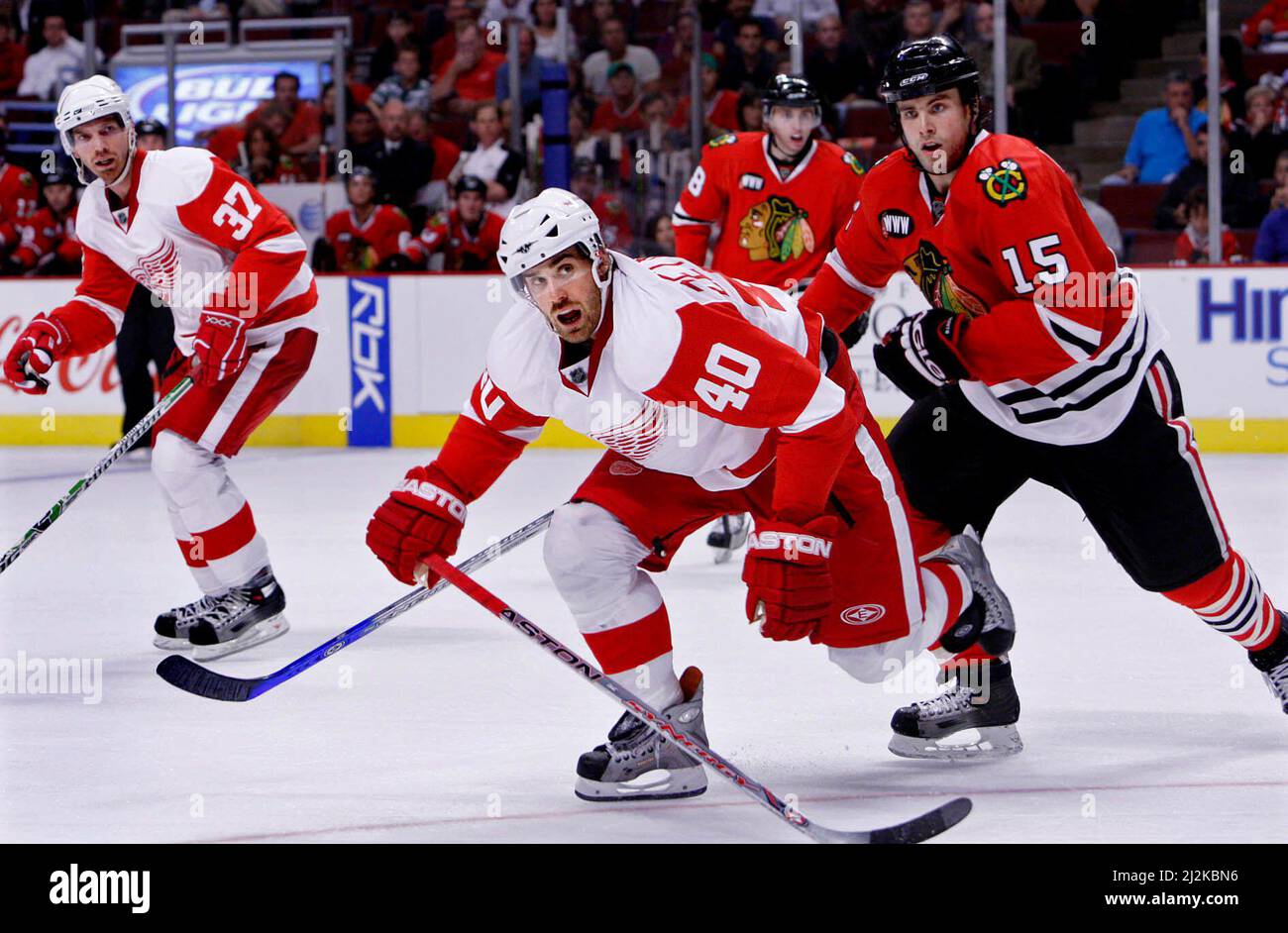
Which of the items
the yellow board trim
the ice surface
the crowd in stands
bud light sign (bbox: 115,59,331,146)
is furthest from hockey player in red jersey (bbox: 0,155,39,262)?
the ice surface

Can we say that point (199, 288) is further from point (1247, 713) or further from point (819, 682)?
point (1247, 713)

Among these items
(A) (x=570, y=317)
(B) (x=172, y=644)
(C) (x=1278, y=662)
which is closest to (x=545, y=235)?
(A) (x=570, y=317)

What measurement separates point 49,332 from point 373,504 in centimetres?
241

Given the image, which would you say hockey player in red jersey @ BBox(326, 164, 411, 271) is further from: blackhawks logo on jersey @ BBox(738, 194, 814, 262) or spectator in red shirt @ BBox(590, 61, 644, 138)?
blackhawks logo on jersey @ BBox(738, 194, 814, 262)

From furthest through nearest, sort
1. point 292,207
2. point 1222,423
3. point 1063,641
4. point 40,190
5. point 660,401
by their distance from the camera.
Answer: point 40,190, point 292,207, point 1222,423, point 1063,641, point 660,401

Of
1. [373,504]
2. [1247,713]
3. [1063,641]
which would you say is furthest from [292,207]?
[1247,713]

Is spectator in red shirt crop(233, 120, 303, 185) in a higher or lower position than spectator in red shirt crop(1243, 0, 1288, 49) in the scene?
lower

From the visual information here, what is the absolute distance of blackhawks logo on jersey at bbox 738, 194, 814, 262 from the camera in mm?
5723

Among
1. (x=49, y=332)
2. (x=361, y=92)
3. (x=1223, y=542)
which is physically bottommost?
(x=1223, y=542)

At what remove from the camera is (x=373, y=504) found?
6762 mm

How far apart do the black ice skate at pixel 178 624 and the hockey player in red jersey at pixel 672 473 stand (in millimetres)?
1460

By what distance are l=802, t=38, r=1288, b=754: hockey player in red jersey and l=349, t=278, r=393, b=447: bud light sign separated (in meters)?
5.26

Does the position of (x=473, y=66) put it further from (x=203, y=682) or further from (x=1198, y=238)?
(x=203, y=682)

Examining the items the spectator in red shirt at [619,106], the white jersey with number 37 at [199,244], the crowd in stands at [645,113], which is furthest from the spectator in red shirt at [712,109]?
the white jersey with number 37 at [199,244]
